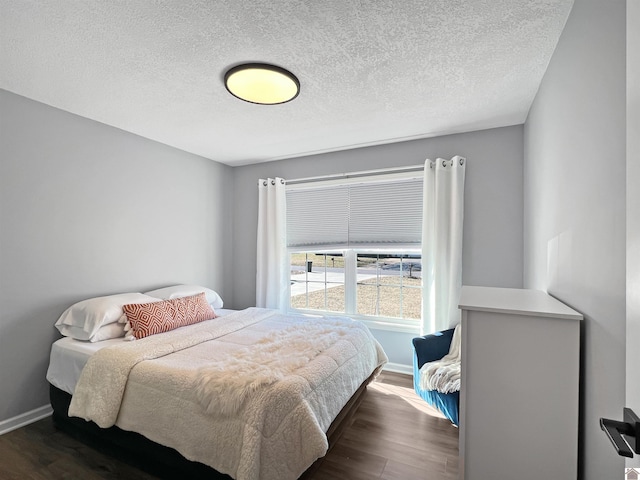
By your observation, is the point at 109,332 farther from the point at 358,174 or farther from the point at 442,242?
the point at 442,242

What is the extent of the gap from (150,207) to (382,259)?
8.98 feet

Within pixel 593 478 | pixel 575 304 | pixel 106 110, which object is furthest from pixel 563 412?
pixel 106 110

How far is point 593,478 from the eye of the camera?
1.12 metres

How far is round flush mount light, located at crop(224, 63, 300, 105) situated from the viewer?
76.4 inches

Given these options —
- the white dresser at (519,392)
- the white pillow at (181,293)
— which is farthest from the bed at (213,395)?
the white dresser at (519,392)

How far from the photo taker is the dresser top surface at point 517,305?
1.21 m

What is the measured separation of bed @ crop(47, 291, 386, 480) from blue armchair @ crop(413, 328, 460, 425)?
1.35ft

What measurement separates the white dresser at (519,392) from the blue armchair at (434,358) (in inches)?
41.3

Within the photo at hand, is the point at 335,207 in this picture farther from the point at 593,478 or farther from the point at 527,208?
the point at 593,478

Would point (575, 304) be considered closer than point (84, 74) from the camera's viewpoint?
Yes

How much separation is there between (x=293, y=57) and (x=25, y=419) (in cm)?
341

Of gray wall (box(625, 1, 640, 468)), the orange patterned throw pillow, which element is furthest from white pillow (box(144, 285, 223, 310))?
gray wall (box(625, 1, 640, 468))

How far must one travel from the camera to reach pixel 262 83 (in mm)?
2033

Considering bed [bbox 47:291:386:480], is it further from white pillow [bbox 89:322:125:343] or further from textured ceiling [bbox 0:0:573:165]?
textured ceiling [bbox 0:0:573:165]
